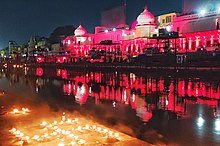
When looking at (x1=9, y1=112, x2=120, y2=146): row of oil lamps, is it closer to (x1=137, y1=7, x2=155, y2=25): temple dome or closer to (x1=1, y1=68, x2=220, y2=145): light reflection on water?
(x1=1, y1=68, x2=220, y2=145): light reflection on water

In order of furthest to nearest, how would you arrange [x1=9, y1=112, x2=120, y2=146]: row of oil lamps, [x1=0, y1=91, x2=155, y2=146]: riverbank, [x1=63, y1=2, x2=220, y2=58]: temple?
[x1=63, y1=2, x2=220, y2=58]: temple → [x1=9, y1=112, x2=120, y2=146]: row of oil lamps → [x1=0, y1=91, x2=155, y2=146]: riverbank

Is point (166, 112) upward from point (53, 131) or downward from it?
downward

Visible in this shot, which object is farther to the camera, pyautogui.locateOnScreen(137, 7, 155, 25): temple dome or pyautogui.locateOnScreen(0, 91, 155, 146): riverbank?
pyautogui.locateOnScreen(137, 7, 155, 25): temple dome

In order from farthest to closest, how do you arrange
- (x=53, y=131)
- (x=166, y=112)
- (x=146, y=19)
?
(x=146, y=19) < (x=166, y=112) < (x=53, y=131)

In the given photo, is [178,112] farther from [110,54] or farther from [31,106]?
[110,54]

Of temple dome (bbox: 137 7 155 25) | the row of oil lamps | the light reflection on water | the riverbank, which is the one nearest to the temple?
temple dome (bbox: 137 7 155 25)

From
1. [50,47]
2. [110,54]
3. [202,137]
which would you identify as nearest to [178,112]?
[202,137]

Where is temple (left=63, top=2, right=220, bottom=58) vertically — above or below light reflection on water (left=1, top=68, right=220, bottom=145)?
above

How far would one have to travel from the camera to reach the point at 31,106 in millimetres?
10711

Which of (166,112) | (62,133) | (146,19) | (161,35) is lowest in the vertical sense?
(166,112)

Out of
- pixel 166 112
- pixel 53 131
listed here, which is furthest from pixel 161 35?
pixel 53 131

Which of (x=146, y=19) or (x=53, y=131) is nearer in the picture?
(x=53, y=131)

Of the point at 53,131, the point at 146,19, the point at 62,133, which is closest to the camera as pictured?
the point at 62,133

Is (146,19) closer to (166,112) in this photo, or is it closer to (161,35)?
(161,35)
